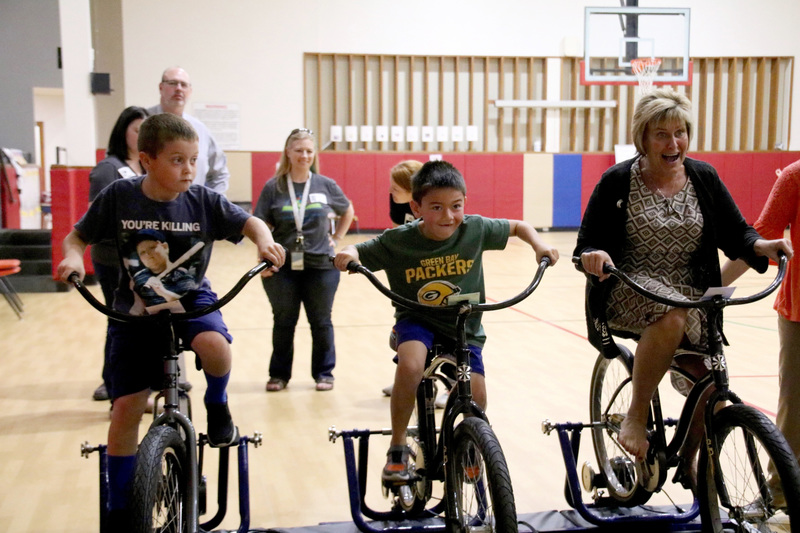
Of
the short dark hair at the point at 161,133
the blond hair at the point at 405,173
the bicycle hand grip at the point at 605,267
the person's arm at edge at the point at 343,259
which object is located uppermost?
the short dark hair at the point at 161,133

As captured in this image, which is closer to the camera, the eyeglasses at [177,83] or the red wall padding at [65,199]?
the eyeglasses at [177,83]

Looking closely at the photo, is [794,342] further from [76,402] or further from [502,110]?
[502,110]

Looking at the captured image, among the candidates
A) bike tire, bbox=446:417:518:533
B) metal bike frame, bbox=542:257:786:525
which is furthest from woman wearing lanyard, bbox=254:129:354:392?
bike tire, bbox=446:417:518:533

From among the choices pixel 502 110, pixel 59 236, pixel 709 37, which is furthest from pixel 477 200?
pixel 59 236

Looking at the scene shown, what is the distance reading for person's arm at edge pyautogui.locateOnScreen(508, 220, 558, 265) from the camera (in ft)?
8.75

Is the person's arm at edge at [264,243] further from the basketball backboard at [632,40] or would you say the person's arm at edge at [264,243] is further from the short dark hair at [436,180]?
the basketball backboard at [632,40]

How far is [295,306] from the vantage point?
536 centimetres

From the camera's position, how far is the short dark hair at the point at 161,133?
267 cm

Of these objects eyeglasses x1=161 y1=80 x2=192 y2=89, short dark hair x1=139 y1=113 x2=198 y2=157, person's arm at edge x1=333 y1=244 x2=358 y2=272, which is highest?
eyeglasses x1=161 y1=80 x2=192 y2=89

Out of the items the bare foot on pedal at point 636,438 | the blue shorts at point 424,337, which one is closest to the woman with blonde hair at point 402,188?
the blue shorts at point 424,337

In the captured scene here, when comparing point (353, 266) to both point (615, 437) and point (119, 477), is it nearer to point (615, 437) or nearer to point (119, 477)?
point (119, 477)

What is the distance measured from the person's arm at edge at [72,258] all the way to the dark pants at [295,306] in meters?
Answer: 2.59

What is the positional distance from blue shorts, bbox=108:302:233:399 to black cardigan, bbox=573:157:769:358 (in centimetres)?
124

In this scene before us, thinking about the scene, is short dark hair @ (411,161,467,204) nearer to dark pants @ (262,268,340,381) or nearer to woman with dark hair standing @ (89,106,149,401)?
woman with dark hair standing @ (89,106,149,401)
